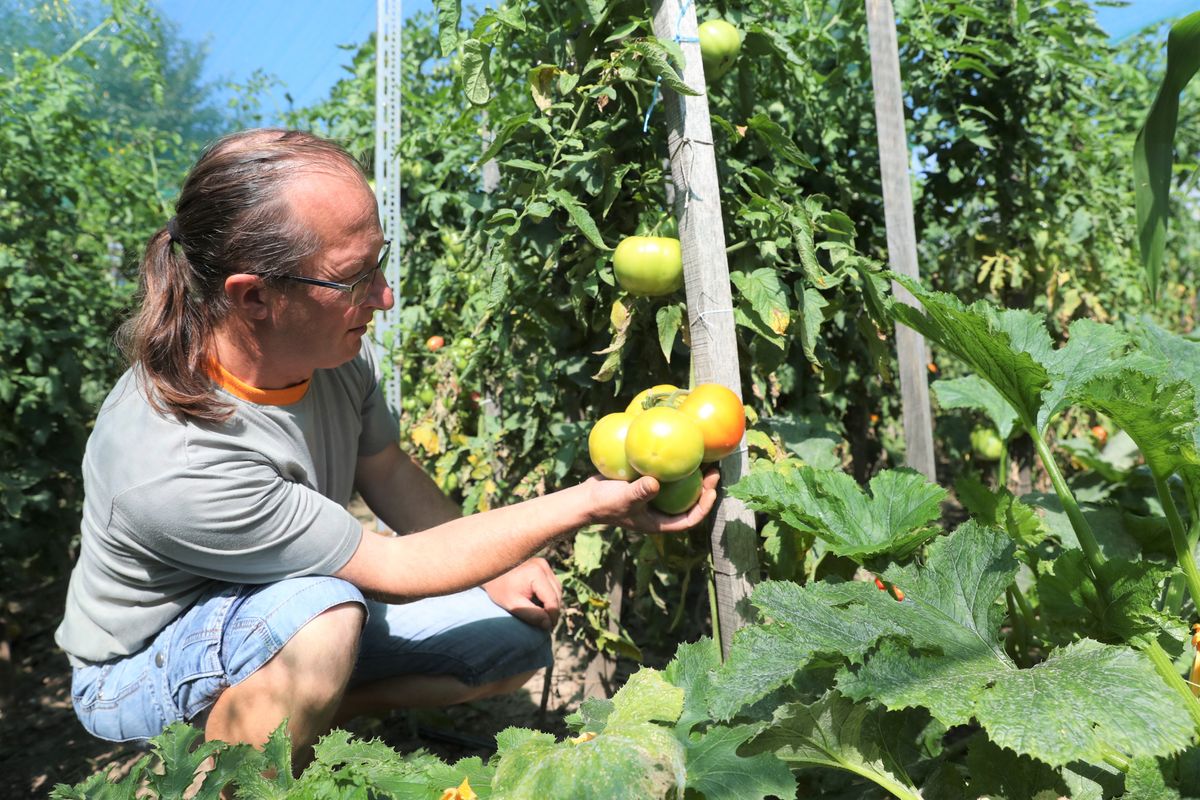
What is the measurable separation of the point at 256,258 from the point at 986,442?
8.09ft

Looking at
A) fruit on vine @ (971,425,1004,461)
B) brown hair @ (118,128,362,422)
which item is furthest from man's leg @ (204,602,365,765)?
fruit on vine @ (971,425,1004,461)

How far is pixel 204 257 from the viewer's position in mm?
1497

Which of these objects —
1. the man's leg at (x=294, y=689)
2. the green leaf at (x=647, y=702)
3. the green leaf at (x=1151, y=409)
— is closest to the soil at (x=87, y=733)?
the man's leg at (x=294, y=689)

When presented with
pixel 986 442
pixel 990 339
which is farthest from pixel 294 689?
pixel 986 442

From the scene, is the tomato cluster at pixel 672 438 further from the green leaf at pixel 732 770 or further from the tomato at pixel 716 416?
the green leaf at pixel 732 770

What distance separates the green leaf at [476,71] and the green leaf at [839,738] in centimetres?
105

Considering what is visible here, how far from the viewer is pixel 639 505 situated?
140 centimetres

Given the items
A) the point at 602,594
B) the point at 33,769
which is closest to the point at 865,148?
the point at 602,594

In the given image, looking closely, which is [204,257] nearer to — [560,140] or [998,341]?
[560,140]

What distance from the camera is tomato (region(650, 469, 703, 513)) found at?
1.41 metres

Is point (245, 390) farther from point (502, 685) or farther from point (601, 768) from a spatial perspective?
point (601, 768)

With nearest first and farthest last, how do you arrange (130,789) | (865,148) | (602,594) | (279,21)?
(130,789) → (602,594) → (865,148) → (279,21)

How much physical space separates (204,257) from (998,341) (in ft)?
3.87

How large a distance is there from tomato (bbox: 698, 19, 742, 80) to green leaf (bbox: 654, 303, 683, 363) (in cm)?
41
